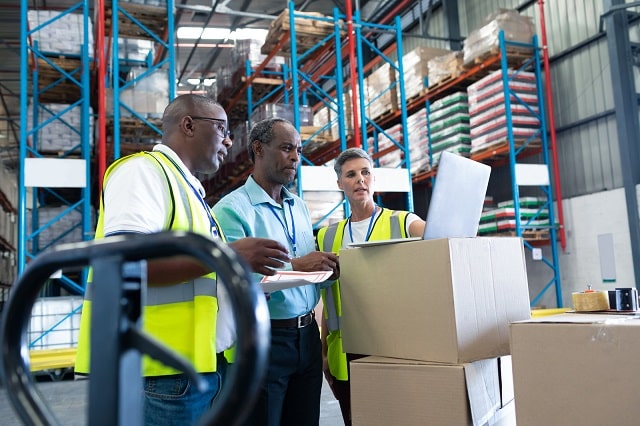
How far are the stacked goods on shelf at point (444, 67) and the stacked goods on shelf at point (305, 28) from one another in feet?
8.35

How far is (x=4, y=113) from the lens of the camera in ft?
70.3

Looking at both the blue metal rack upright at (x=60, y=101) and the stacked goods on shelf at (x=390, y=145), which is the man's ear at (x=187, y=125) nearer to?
the blue metal rack upright at (x=60, y=101)

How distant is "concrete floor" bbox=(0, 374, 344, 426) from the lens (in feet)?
16.3

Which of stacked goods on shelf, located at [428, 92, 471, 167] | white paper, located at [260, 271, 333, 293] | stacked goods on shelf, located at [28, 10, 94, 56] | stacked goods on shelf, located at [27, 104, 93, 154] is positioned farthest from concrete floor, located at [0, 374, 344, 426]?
stacked goods on shelf, located at [428, 92, 471, 167]

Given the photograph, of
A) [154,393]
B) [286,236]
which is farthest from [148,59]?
[154,393]

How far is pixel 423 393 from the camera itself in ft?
6.39

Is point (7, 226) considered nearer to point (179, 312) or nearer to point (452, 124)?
point (452, 124)

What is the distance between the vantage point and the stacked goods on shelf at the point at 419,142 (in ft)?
39.8

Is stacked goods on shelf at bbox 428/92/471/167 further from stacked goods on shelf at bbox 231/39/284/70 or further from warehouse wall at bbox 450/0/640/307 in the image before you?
stacked goods on shelf at bbox 231/39/284/70

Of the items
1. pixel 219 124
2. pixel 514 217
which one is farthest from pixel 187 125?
pixel 514 217

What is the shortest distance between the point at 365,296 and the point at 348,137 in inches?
328

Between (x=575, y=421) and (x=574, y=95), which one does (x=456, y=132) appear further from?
(x=575, y=421)

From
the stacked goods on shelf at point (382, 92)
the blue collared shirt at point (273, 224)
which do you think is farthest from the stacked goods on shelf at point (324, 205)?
the blue collared shirt at point (273, 224)

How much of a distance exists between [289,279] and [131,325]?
1.36 metres
